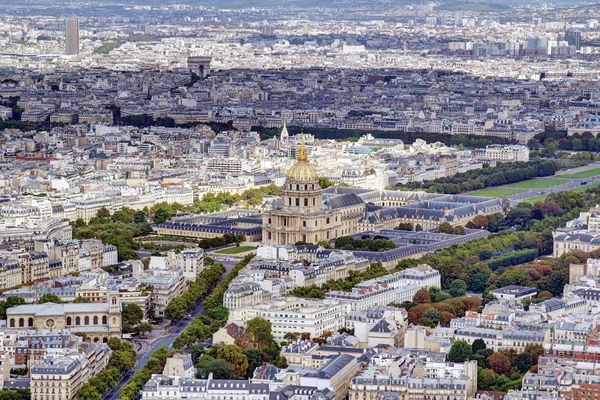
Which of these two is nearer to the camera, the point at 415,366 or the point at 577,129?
the point at 415,366

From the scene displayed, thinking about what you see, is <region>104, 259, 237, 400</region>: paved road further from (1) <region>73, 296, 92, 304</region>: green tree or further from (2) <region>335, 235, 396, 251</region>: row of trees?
(2) <region>335, 235, 396, 251</region>: row of trees

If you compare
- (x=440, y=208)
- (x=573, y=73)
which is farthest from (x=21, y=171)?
(x=573, y=73)

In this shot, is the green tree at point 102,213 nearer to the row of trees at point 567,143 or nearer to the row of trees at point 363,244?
the row of trees at point 363,244

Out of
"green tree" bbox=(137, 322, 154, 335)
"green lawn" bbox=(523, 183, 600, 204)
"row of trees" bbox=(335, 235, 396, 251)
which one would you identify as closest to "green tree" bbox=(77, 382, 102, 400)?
"green tree" bbox=(137, 322, 154, 335)

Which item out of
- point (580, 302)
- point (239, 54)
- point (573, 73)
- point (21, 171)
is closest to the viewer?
point (580, 302)

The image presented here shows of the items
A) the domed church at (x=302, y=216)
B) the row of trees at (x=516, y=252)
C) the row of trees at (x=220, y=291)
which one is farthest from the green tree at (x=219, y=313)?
the domed church at (x=302, y=216)

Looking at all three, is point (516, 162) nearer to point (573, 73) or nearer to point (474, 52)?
point (573, 73)
